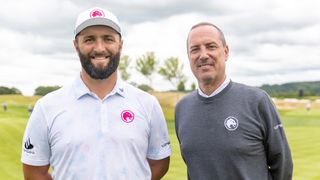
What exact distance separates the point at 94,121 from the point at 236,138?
58.6 inches

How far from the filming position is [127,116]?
4570 mm

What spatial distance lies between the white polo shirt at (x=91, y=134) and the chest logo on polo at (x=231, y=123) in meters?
0.78

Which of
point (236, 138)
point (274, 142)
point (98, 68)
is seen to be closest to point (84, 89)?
point (98, 68)

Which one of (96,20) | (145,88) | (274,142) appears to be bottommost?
(145,88)

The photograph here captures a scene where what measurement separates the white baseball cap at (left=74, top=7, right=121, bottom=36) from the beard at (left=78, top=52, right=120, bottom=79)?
0.27 meters

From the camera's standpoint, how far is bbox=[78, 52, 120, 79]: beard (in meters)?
4.52

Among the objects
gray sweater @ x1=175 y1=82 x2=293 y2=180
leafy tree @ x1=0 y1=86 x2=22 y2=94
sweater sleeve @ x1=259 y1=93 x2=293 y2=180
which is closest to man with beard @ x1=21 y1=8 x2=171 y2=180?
gray sweater @ x1=175 y1=82 x2=293 y2=180

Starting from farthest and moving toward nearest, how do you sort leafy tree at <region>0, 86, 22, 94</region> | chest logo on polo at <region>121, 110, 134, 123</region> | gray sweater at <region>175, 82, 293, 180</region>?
leafy tree at <region>0, 86, 22, 94</region>, gray sweater at <region>175, 82, 293, 180</region>, chest logo on polo at <region>121, 110, 134, 123</region>

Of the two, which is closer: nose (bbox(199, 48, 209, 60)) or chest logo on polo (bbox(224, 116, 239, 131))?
chest logo on polo (bbox(224, 116, 239, 131))

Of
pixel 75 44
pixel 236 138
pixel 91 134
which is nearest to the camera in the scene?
pixel 91 134

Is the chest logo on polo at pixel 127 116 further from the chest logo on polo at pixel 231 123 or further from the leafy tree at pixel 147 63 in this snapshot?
the leafy tree at pixel 147 63

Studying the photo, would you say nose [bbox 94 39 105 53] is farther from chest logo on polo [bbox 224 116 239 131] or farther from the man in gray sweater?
chest logo on polo [bbox 224 116 239 131]

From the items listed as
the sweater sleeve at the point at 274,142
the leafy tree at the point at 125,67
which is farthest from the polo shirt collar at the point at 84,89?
the leafy tree at the point at 125,67

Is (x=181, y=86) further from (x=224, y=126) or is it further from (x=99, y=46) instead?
(x=99, y=46)
